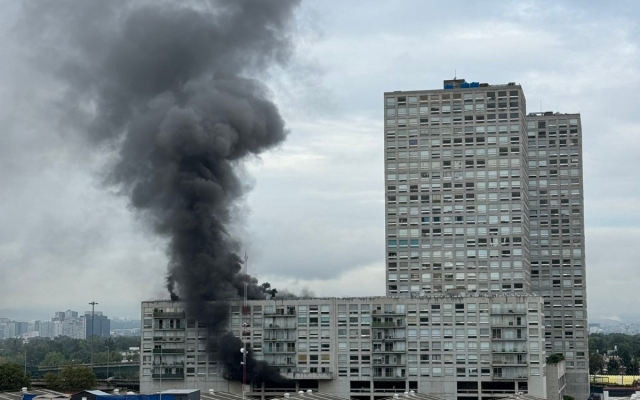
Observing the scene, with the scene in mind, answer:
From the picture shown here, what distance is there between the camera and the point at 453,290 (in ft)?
468

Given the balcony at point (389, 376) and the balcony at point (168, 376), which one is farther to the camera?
the balcony at point (168, 376)

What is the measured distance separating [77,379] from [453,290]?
58475 millimetres

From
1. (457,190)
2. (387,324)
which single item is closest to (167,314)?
(387,324)

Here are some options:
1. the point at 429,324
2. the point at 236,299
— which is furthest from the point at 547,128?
the point at 236,299

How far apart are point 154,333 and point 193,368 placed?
7.06m

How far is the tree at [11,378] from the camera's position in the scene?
443ft

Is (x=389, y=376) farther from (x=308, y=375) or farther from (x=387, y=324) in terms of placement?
(x=308, y=375)

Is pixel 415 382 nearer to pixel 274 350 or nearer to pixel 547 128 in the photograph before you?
pixel 274 350

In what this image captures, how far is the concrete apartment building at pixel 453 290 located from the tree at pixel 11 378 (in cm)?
2455

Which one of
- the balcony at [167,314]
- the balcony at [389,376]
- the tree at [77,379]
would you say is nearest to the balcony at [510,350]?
the balcony at [389,376]

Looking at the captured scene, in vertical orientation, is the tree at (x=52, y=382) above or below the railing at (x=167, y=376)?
below

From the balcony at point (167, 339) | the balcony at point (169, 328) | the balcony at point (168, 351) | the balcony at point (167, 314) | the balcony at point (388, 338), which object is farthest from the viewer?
the balcony at point (167, 314)

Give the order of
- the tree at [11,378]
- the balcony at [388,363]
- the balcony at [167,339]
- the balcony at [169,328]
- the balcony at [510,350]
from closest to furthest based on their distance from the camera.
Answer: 1. the balcony at [510,350]
2. the balcony at [388,363]
3. the balcony at [167,339]
4. the balcony at [169,328]
5. the tree at [11,378]

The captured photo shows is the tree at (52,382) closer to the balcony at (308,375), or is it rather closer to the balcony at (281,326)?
the balcony at (281,326)
